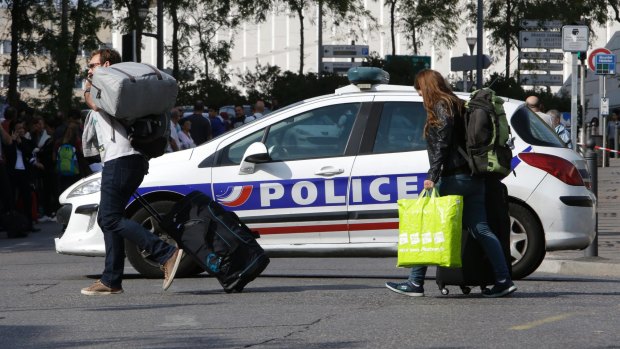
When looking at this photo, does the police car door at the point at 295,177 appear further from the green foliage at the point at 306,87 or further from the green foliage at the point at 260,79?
the green foliage at the point at 260,79

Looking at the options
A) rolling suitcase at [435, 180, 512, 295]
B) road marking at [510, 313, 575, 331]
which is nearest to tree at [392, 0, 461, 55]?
rolling suitcase at [435, 180, 512, 295]

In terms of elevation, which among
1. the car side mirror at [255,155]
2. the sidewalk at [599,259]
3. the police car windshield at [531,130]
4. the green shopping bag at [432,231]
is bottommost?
the sidewalk at [599,259]

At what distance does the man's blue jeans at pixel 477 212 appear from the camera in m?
9.79

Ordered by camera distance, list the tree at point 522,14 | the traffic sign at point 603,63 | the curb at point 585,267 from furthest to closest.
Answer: the tree at point 522,14 < the traffic sign at point 603,63 < the curb at point 585,267

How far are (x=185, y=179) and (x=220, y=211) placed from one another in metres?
1.39

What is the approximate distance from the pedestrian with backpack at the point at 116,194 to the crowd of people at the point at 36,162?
26.1 ft

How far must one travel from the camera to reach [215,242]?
33.3ft

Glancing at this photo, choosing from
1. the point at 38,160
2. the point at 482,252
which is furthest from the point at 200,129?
the point at 482,252

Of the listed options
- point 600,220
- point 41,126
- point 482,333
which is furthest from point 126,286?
point 41,126

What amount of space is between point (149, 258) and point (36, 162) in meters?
9.68

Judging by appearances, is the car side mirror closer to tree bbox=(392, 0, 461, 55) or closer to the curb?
the curb

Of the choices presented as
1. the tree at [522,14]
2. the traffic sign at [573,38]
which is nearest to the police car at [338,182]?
the traffic sign at [573,38]

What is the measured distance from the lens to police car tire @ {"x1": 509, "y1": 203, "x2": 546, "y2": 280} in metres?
11.3

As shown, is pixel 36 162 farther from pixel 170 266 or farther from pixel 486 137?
pixel 486 137
